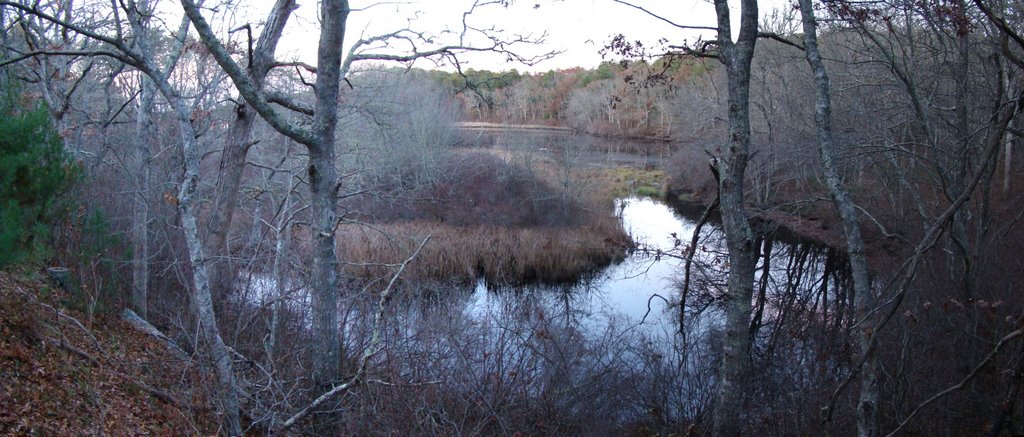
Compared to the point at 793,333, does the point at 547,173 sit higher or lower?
higher

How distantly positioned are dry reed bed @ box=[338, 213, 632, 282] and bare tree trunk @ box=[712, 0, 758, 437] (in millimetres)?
11062

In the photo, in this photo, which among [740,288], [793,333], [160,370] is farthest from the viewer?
[793,333]

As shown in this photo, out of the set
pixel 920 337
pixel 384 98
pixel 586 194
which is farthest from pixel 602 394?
A: pixel 586 194

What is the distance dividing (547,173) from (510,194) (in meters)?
2.45

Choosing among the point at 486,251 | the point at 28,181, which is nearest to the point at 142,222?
the point at 28,181

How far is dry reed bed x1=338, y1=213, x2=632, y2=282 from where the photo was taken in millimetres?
18469

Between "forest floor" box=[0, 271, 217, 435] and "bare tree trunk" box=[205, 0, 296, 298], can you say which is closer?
"forest floor" box=[0, 271, 217, 435]

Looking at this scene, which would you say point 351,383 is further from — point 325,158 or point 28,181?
point 28,181

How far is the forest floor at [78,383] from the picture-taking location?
16.9 feet

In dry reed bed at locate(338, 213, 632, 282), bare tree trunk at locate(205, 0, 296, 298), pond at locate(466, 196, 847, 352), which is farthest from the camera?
dry reed bed at locate(338, 213, 632, 282)

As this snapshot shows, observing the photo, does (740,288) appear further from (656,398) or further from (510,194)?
(510,194)

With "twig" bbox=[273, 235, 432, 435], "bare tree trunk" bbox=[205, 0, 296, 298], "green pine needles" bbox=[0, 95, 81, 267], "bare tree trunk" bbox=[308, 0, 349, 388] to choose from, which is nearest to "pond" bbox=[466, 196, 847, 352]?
"bare tree trunk" bbox=[205, 0, 296, 298]

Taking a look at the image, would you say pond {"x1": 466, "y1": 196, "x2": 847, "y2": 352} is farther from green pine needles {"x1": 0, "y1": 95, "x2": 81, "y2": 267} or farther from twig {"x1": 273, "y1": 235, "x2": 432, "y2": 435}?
green pine needles {"x1": 0, "y1": 95, "x2": 81, "y2": 267}

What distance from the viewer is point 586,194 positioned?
28.4 metres
